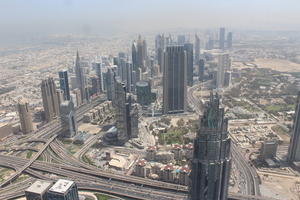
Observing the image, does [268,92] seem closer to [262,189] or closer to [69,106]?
[262,189]

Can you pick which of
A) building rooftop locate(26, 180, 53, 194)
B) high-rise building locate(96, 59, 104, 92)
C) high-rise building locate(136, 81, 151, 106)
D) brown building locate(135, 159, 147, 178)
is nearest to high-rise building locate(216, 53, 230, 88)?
high-rise building locate(136, 81, 151, 106)

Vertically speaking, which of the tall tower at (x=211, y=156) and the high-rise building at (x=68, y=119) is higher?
the tall tower at (x=211, y=156)

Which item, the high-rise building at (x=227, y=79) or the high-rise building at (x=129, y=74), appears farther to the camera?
the high-rise building at (x=227, y=79)

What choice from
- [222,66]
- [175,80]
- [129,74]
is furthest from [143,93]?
[222,66]

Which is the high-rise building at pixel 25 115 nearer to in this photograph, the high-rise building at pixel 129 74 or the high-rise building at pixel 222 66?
the high-rise building at pixel 129 74

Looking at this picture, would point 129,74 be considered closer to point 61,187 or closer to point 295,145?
point 295,145

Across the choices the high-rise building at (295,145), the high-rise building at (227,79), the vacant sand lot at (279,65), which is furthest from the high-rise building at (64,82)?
the vacant sand lot at (279,65)
